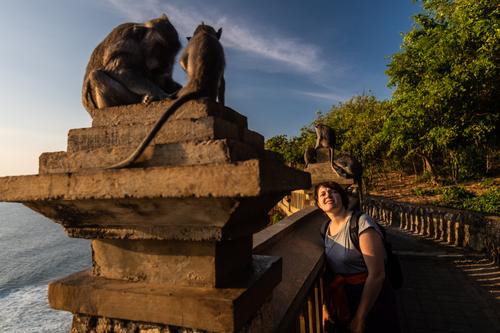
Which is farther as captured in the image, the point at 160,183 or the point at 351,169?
the point at 351,169

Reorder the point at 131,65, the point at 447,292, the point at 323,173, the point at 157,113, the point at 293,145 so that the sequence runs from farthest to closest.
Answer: the point at 293,145
the point at 323,173
the point at 447,292
the point at 131,65
the point at 157,113

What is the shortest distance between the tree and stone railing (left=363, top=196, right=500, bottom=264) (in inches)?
135

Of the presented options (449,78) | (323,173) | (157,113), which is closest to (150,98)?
(157,113)

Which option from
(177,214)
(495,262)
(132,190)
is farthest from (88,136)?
(495,262)

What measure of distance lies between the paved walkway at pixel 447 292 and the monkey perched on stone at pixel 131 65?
465 centimetres

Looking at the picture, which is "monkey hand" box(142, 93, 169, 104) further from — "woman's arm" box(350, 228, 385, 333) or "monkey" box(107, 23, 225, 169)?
"woman's arm" box(350, 228, 385, 333)

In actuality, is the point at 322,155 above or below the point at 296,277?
above

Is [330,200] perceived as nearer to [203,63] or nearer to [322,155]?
[203,63]

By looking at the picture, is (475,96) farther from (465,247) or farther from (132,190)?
(132,190)

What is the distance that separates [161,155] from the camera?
4.06 feet

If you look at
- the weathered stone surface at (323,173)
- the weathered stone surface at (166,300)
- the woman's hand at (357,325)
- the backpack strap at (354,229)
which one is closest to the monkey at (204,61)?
the weathered stone surface at (166,300)

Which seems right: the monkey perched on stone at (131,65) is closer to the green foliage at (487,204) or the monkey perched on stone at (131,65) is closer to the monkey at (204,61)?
the monkey at (204,61)

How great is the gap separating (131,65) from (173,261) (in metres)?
1.26

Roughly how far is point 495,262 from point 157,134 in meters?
8.46
